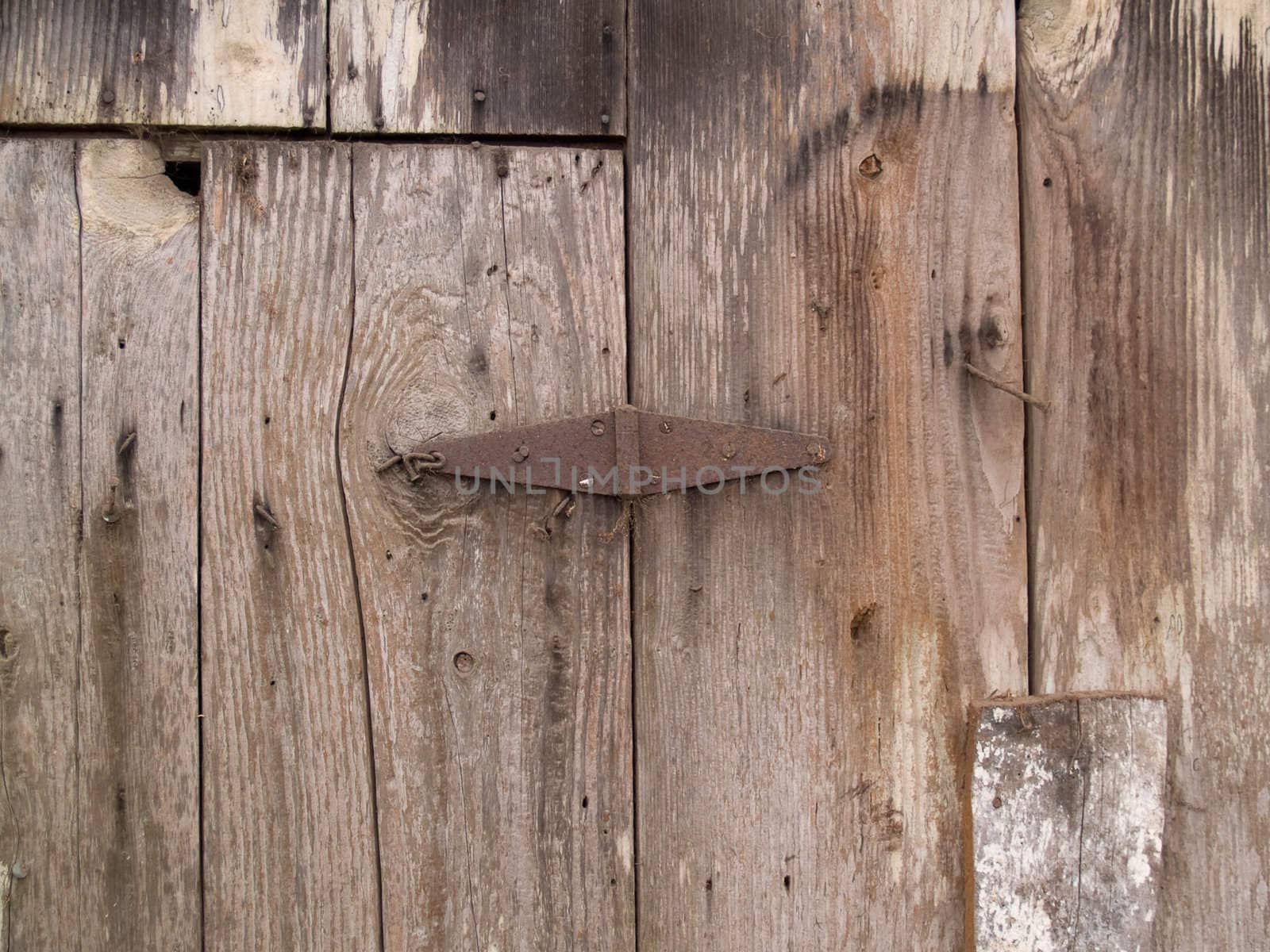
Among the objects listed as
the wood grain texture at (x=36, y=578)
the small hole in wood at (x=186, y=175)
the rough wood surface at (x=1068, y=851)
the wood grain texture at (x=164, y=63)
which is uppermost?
the wood grain texture at (x=164, y=63)

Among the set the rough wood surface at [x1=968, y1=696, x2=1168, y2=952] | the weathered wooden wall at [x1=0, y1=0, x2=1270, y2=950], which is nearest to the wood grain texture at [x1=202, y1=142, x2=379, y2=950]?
the weathered wooden wall at [x1=0, y1=0, x2=1270, y2=950]

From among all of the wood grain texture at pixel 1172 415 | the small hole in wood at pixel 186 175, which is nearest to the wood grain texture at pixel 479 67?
the small hole in wood at pixel 186 175

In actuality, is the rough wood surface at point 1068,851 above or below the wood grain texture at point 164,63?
below

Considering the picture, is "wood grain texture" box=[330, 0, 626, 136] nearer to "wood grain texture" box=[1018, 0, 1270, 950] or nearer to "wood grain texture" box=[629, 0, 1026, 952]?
"wood grain texture" box=[629, 0, 1026, 952]

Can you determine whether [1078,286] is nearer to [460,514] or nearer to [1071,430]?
[1071,430]

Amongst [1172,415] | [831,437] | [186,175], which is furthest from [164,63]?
[1172,415]

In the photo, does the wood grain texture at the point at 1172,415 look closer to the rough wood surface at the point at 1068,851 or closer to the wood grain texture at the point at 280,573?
the rough wood surface at the point at 1068,851
